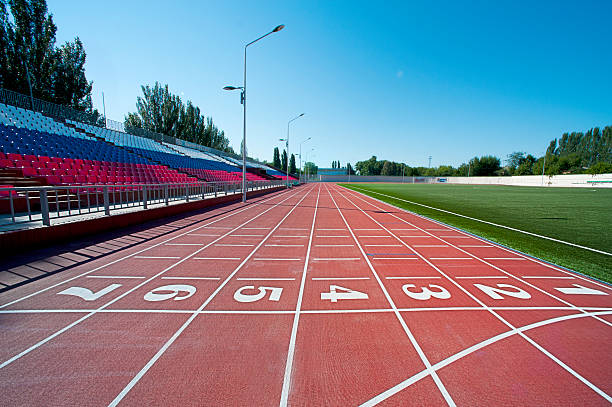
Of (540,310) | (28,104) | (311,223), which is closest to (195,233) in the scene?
(311,223)

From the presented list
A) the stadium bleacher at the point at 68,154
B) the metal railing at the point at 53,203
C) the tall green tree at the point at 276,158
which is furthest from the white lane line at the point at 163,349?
the tall green tree at the point at 276,158

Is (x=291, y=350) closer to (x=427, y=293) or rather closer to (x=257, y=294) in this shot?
(x=257, y=294)

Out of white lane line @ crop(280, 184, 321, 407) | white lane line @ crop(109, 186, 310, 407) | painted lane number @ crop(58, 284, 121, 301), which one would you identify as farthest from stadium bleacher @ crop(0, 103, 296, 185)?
white lane line @ crop(280, 184, 321, 407)

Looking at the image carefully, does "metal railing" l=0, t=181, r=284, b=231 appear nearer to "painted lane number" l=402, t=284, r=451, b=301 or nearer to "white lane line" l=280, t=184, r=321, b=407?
"white lane line" l=280, t=184, r=321, b=407

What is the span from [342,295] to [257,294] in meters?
1.34

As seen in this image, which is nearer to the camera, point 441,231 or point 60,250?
point 60,250

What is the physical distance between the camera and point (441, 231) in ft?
28.2

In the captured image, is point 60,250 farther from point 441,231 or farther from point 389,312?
point 441,231

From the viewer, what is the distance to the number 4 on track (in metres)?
3.73

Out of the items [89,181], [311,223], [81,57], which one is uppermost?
[81,57]

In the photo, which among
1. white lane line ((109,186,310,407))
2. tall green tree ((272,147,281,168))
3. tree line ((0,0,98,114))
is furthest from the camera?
tall green tree ((272,147,281,168))

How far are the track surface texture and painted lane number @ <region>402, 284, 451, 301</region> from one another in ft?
0.12

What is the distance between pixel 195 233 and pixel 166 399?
6.22 metres

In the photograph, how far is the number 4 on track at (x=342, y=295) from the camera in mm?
3727
